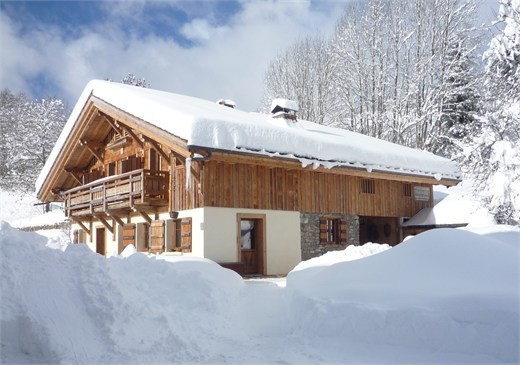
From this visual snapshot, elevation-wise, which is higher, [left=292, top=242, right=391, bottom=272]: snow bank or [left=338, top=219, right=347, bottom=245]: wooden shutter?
[left=338, top=219, right=347, bottom=245]: wooden shutter

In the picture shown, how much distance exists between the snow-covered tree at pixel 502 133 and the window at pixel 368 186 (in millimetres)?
4606

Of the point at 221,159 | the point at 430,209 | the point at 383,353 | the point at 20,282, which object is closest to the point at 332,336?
the point at 383,353

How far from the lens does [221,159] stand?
45.8ft

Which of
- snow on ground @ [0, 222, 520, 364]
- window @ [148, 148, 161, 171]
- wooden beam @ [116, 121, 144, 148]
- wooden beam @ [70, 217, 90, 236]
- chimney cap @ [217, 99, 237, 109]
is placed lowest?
snow on ground @ [0, 222, 520, 364]

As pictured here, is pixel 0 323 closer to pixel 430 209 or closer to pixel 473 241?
pixel 473 241

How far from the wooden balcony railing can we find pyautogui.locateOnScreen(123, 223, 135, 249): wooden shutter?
0.95 meters

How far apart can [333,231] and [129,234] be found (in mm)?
7780

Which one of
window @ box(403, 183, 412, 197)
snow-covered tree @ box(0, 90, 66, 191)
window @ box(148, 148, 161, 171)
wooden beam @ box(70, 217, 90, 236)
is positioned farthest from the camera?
snow-covered tree @ box(0, 90, 66, 191)

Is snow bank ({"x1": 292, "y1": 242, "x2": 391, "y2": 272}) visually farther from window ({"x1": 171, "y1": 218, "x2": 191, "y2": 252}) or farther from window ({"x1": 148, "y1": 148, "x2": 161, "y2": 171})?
window ({"x1": 148, "y1": 148, "x2": 161, "y2": 171})

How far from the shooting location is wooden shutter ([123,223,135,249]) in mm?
17898

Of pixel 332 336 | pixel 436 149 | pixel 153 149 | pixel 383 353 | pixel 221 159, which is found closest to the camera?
pixel 383 353

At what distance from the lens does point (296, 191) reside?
16703mm

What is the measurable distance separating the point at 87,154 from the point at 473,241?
59.1ft

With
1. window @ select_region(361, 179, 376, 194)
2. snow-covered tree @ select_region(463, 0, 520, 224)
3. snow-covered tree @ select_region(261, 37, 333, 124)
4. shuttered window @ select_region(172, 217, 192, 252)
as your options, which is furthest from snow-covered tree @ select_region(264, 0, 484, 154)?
shuttered window @ select_region(172, 217, 192, 252)
